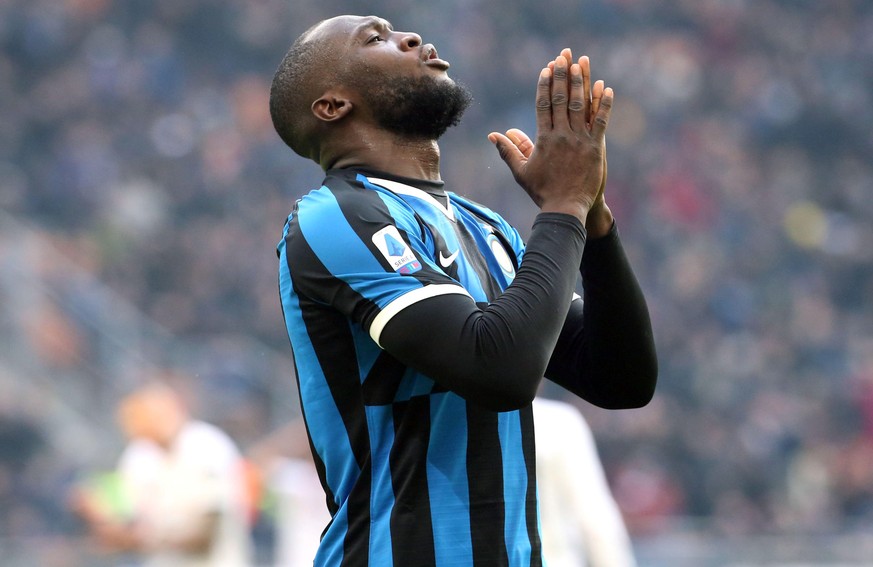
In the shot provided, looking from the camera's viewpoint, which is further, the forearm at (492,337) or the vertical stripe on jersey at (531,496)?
the vertical stripe on jersey at (531,496)

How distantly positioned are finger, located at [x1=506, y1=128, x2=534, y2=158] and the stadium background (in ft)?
21.7

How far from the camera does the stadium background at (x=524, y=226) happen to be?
442 inches

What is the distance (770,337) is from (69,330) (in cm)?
706

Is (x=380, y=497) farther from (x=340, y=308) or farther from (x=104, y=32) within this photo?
(x=104, y=32)

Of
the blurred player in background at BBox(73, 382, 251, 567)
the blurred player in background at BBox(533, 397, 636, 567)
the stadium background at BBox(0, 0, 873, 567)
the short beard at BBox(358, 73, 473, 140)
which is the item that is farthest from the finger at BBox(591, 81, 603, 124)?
the stadium background at BBox(0, 0, 873, 567)

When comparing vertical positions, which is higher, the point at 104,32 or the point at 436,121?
the point at 104,32

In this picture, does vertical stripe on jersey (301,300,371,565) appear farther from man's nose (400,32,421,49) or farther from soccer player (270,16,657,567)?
man's nose (400,32,421,49)

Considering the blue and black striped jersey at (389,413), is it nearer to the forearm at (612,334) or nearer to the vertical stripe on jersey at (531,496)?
the vertical stripe on jersey at (531,496)

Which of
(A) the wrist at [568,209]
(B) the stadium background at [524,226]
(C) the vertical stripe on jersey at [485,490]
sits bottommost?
(C) the vertical stripe on jersey at [485,490]

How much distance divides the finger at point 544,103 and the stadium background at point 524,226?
6.83 metres

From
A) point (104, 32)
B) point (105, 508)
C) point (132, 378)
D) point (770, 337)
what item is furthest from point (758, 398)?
point (104, 32)

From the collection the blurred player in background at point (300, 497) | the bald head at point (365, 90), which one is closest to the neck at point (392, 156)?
the bald head at point (365, 90)

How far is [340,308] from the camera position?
2080 millimetres

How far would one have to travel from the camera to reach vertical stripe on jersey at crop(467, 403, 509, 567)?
207cm
